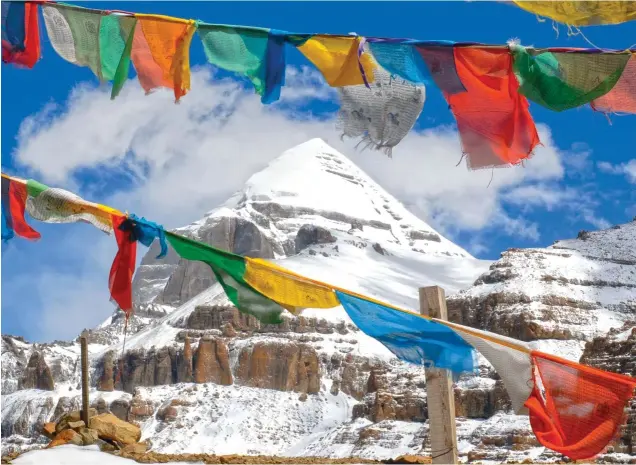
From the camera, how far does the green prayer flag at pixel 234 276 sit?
32.2ft

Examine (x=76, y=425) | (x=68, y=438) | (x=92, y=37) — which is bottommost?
(x=68, y=438)

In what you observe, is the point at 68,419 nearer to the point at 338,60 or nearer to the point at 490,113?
the point at 338,60

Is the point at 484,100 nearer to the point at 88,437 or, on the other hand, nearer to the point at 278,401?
the point at 88,437

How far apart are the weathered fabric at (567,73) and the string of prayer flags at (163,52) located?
3.09 metres

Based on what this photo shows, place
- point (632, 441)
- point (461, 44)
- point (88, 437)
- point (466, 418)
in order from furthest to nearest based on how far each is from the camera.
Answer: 1. point (466, 418)
2. point (632, 441)
3. point (88, 437)
4. point (461, 44)

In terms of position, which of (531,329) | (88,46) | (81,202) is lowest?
(81,202)

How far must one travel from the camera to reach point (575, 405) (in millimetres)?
9008

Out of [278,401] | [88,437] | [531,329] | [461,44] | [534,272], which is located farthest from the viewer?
[278,401]

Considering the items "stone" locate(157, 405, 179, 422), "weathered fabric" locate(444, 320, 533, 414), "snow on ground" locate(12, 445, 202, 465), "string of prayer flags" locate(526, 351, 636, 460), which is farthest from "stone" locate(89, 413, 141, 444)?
"stone" locate(157, 405, 179, 422)

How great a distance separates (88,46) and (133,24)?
1.82ft

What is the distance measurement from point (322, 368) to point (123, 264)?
389 ft

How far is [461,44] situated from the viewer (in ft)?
33.0

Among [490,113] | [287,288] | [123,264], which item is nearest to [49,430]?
[123,264]

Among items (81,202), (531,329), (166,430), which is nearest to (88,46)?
(81,202)
